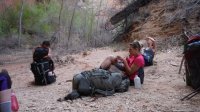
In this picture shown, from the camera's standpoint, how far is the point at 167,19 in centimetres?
1299

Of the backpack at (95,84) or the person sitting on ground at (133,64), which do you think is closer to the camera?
the backpack at (95,84)

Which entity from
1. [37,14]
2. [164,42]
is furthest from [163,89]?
[37,14]

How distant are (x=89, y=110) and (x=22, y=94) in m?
1.99

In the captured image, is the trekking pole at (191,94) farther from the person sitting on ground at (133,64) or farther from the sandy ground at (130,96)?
the person sitting on ground at (133,64)

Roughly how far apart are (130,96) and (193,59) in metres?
1.18

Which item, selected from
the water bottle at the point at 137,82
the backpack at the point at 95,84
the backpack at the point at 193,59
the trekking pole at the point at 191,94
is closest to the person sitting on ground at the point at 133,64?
the water bottle at the point at 137,82

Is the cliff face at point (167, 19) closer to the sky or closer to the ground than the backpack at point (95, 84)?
closer to the sky

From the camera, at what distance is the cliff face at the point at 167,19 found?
11.7 metres

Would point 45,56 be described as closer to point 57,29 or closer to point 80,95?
point 80,95

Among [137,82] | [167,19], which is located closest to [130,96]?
[137,82]

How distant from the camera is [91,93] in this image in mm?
6426

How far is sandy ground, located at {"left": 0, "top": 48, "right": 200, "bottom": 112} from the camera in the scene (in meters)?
5.78

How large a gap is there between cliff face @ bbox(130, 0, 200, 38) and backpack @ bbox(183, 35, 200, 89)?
463cm

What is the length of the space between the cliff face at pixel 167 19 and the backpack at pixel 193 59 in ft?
15.2
